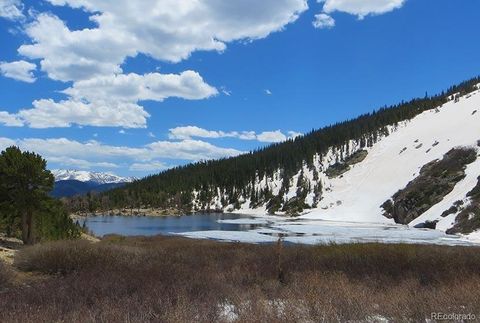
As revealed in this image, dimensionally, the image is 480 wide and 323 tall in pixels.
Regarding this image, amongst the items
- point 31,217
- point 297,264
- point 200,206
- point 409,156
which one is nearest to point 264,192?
point 200,206

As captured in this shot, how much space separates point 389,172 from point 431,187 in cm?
3925

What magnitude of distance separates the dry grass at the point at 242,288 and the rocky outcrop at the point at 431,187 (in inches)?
2602

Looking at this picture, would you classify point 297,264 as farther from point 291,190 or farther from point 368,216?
point 291,190

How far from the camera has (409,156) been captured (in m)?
128

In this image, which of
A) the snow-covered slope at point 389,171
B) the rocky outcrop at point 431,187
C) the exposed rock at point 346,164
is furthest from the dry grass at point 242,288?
the exposed rock at point 346,164

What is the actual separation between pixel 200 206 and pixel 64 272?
168551 millimetres

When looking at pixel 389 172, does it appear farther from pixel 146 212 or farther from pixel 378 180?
pixel 146 212

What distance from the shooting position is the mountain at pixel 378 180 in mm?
80062

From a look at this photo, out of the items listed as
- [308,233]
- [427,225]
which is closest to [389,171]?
[427,225]

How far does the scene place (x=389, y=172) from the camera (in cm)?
12481

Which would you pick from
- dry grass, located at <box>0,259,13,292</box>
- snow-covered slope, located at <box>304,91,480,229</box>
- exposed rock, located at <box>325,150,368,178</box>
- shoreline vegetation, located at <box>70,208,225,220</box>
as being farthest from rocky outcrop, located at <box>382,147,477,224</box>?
shoreline vegetation, located at <box>70,208,225,220</box>

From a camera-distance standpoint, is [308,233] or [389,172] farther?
[389,172]

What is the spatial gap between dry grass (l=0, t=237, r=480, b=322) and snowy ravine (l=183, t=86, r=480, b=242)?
164 ft

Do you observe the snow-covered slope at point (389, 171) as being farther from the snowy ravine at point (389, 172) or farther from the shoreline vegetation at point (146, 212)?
the shoreline vegetation at point (146, 212)
